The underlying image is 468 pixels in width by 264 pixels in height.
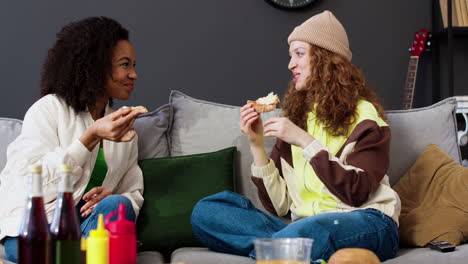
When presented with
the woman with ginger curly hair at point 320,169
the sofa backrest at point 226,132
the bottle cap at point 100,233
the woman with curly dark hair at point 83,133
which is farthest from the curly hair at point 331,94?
the bottle cap at point 100,233

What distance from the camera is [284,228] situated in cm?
234

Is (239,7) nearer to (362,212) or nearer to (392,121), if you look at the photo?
(392,121)

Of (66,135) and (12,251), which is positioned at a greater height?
(66,135)

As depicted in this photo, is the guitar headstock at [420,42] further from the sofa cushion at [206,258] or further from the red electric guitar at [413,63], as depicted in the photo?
the sofa cushion at [206,258]


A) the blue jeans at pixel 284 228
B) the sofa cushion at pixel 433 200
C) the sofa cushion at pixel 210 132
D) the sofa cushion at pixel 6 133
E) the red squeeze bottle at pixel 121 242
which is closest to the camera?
the red squeeze bottle at pixel 121 242

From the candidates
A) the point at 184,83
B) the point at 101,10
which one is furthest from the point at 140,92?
the point at 101,10

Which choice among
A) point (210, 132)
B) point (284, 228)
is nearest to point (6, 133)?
point (210, 132)

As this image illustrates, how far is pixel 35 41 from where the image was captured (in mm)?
3803

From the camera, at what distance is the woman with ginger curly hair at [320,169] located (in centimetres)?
237

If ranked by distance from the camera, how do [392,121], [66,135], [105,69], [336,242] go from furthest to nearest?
[392,121] → [105,69] → [66,135] → [336,242]

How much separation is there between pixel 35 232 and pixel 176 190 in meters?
1.34

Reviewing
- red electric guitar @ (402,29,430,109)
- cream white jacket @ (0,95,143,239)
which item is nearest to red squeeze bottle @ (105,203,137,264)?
cream white jacket @ (0,95,143,239)

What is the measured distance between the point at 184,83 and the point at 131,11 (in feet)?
1.75

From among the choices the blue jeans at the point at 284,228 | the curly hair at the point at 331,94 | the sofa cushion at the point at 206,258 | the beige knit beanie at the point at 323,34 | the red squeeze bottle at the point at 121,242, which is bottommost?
the sofa cushion at the point at 206,258
